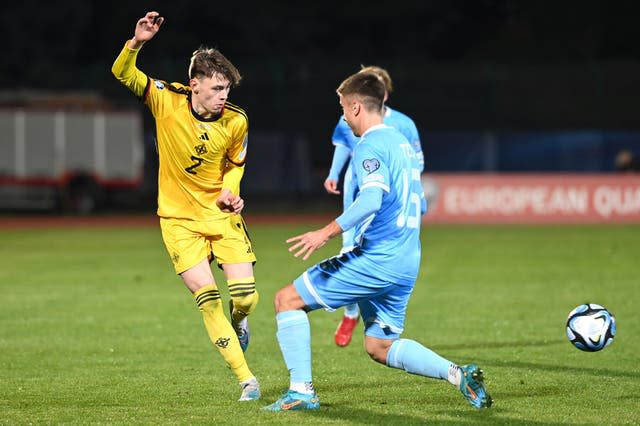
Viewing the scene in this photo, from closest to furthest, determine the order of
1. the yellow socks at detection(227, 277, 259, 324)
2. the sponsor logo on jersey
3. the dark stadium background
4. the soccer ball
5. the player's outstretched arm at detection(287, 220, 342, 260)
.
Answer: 1. the player's outstretched arm at detection(287, 220, 342, 260)
2. the sponsor logo on jersey
3. the yellow socks at detection(227, 277, 259, 324)
4. the soccer ball
5. the dark stadium background

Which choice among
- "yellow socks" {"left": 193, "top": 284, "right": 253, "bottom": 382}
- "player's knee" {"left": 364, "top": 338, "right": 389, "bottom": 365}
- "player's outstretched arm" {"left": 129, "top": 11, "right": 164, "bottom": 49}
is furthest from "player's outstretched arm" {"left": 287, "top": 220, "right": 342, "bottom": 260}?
"player's outstretched arm" {"left": 129, "top": 11, "right": 164, "bottom": 49}

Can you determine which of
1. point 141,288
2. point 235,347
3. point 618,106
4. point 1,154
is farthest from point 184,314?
point 618,106

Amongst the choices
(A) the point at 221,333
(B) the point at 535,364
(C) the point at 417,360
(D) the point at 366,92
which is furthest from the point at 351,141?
(C) the point at 417,360

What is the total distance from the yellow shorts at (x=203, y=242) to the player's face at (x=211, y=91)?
766 mm

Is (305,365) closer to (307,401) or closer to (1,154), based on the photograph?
(307,401)

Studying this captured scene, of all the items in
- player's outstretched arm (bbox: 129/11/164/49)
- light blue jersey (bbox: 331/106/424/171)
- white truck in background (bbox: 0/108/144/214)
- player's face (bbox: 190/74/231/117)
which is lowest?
white truck in background (bbox: 0/108/144/214)

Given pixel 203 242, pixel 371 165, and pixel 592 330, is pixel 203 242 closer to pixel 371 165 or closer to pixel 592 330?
pixel 371 165

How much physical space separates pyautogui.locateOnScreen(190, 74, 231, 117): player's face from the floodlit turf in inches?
74.2

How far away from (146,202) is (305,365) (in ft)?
99.0

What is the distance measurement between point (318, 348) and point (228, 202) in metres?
2.89

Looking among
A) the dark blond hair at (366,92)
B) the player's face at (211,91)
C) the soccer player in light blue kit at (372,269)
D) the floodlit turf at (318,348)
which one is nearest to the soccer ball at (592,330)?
the floodlit turf at (318,348)

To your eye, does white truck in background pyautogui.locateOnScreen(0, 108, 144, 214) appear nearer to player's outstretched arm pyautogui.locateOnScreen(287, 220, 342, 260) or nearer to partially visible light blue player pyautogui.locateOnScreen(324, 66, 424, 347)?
partially visible light blue player pyautogui.locateOnScreen(324, 66, 424, 347)

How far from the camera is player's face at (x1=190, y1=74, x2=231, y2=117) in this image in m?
7.48

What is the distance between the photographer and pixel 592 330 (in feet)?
26.4
